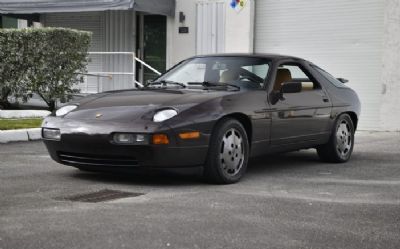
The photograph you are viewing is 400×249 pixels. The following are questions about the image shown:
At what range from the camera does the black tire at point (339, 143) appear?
827cm

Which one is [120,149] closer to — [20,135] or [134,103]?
[134,103]

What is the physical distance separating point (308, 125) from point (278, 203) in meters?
2.31

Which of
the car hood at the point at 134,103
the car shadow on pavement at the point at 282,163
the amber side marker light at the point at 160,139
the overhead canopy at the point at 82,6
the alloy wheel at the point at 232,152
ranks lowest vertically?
the car shadow on pavement at the point at 282,163

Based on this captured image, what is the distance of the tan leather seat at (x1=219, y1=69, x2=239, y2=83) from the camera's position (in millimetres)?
7224

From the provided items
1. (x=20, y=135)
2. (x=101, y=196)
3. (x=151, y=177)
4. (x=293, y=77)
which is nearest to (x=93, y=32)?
(x=20, y=135)

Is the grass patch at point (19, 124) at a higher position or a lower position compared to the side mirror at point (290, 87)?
lower

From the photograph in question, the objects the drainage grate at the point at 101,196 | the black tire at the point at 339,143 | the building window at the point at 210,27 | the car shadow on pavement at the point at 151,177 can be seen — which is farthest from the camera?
the building window at the point at 210,27

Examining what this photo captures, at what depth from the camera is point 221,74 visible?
7.34 m

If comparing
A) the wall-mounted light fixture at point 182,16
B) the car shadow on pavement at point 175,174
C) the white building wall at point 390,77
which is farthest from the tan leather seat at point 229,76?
the wall-mounted light fixture at point 182,16

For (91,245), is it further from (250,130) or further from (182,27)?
(182,27)

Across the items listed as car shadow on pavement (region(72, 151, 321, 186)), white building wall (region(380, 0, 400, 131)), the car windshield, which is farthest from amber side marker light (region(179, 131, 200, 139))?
white building wall (region(380, 0, 400, 131))

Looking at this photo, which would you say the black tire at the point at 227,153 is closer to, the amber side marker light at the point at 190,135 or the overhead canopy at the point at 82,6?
the amber side marker light at the point at 190,135

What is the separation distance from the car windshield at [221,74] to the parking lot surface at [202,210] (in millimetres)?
991

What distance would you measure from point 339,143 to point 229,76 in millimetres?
1932
